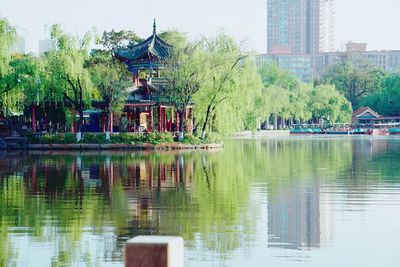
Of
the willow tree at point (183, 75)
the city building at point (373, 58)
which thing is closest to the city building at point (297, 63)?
the city building at point (373, 58)

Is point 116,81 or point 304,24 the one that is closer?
point 116,81

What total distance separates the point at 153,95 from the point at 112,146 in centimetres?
490

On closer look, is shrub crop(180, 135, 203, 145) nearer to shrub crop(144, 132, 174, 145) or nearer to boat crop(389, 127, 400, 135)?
shrub crop(144, 132, 174, 145)

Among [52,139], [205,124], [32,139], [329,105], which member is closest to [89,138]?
[52,139]

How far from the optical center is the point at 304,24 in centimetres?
17450

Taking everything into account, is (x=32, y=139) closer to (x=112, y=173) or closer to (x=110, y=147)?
(x=110, y=147)

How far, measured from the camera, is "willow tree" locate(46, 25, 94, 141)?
34.2 meters

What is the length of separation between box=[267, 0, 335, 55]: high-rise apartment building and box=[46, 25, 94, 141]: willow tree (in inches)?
5377

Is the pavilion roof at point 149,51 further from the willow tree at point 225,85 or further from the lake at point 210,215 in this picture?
the lake at point 210,215

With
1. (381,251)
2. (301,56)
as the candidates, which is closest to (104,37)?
(381,251)

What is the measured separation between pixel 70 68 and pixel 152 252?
31532 mm

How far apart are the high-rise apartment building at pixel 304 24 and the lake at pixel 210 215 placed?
152462mm

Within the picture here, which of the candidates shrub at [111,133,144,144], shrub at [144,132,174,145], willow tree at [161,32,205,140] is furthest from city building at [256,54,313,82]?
shrub at [111,133,144,144]

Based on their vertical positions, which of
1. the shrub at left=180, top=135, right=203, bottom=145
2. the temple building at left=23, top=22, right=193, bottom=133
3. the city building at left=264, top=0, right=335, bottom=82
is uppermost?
the city building at left=264, top=0, right=335, bottom=82
